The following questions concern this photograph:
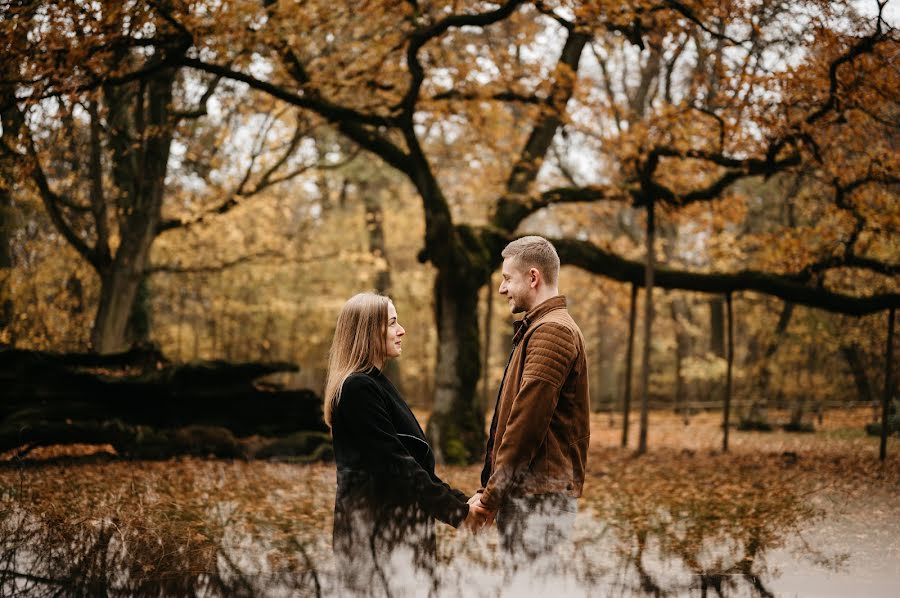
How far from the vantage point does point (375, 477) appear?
10.9 feet

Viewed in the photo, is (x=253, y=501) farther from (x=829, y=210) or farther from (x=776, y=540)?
(x=829, y=210)

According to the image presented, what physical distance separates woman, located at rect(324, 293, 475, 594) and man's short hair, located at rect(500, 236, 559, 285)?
629 mm

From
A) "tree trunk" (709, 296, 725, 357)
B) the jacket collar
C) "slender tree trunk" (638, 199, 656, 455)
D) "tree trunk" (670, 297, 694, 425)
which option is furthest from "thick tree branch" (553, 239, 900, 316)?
"tree trunk" (709, 296, 725, 357)

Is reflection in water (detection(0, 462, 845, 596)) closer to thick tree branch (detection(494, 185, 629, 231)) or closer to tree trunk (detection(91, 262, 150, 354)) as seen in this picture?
tree trunk (detection(91, 262, 150, 354))

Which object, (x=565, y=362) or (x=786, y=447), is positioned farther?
(x=786, y=447)

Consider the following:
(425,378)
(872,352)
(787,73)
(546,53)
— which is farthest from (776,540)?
(425,378)

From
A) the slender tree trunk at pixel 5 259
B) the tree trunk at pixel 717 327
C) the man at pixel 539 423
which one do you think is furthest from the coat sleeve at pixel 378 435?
the tree trunk at pixel 717 327

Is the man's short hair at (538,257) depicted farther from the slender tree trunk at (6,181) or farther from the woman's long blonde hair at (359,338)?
the slender tree trunk at (6,181)

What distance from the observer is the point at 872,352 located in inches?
698

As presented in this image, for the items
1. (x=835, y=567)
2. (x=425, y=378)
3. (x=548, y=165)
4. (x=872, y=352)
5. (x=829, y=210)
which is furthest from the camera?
(x=425, y=378)

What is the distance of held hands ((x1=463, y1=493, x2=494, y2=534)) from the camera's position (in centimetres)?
341

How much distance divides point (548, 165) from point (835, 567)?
2229 cm

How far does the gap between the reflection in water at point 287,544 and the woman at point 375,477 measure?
4.2 inches

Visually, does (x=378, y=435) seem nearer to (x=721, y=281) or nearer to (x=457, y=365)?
(x=457, y=365)
